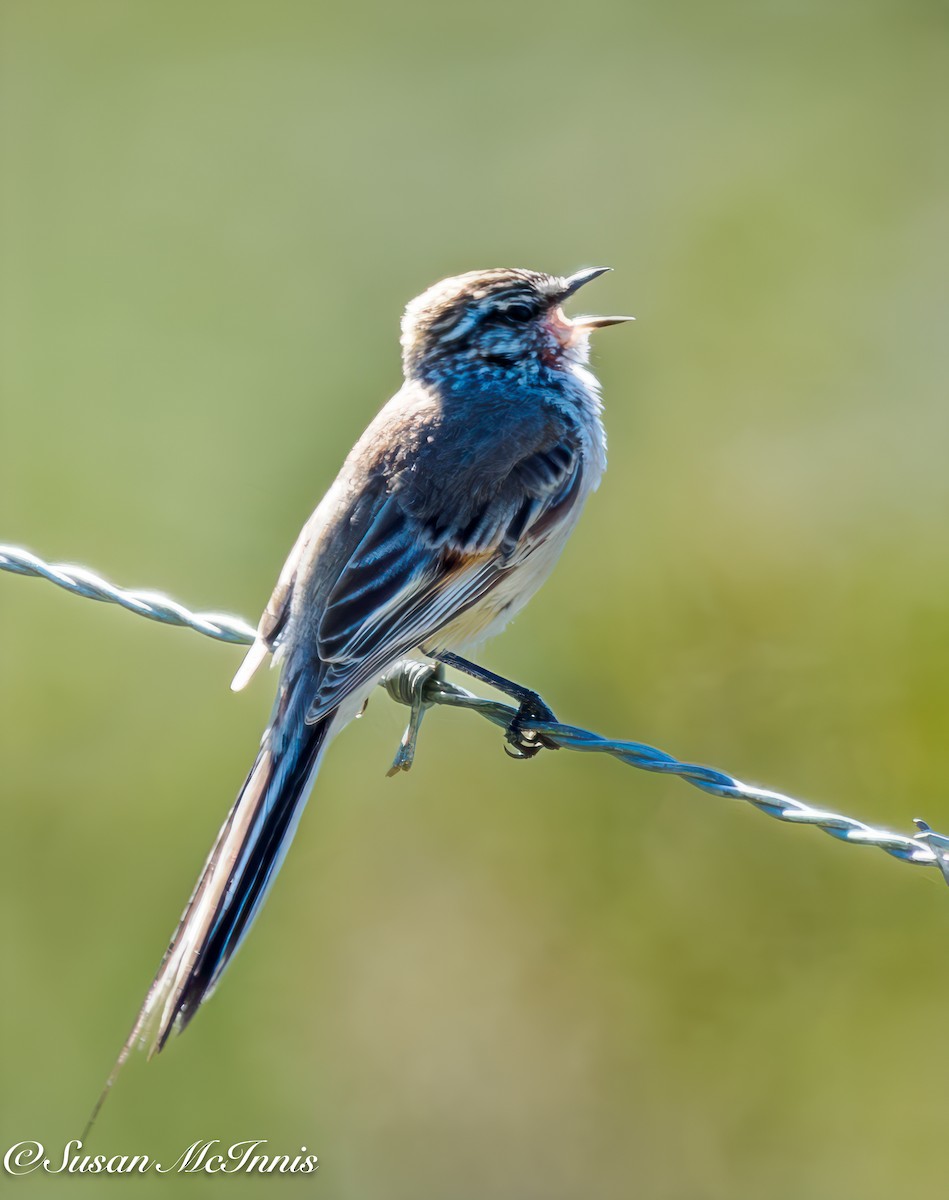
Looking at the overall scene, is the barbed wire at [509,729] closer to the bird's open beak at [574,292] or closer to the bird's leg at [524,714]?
the bird's leg at [524,714]

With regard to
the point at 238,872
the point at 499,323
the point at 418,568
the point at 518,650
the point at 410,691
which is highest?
the point at 499,323

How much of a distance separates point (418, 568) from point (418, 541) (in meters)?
0.10

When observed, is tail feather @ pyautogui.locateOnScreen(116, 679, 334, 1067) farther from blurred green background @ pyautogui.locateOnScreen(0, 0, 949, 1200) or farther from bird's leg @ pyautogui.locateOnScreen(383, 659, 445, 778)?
blurred green background @ pyautogui.locateOnScreen(0, 0, 949, 1200)

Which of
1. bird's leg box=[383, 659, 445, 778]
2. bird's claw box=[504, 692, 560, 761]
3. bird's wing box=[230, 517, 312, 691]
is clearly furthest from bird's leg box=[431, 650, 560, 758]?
bird's wing box=[230, 517, 312, 691]

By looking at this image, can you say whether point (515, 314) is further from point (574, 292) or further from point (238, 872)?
point (238, 872)

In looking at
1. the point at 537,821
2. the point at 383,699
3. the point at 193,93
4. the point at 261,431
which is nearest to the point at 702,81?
the point at 193,93

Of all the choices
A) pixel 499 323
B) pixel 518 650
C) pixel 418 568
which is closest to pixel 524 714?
pixel 418 568

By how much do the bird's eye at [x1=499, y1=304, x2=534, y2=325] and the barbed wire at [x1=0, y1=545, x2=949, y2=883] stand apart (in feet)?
4.87

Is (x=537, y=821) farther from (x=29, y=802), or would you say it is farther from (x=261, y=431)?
(x=261, y=431)

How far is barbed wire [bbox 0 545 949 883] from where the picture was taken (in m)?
3.68

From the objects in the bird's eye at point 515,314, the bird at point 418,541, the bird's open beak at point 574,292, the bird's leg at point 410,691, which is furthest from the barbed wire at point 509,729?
the bird's open beak at point 574,292

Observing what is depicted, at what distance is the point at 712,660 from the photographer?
794 centimetres

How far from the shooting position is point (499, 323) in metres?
5.75

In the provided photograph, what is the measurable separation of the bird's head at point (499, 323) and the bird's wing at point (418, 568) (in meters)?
0.65
